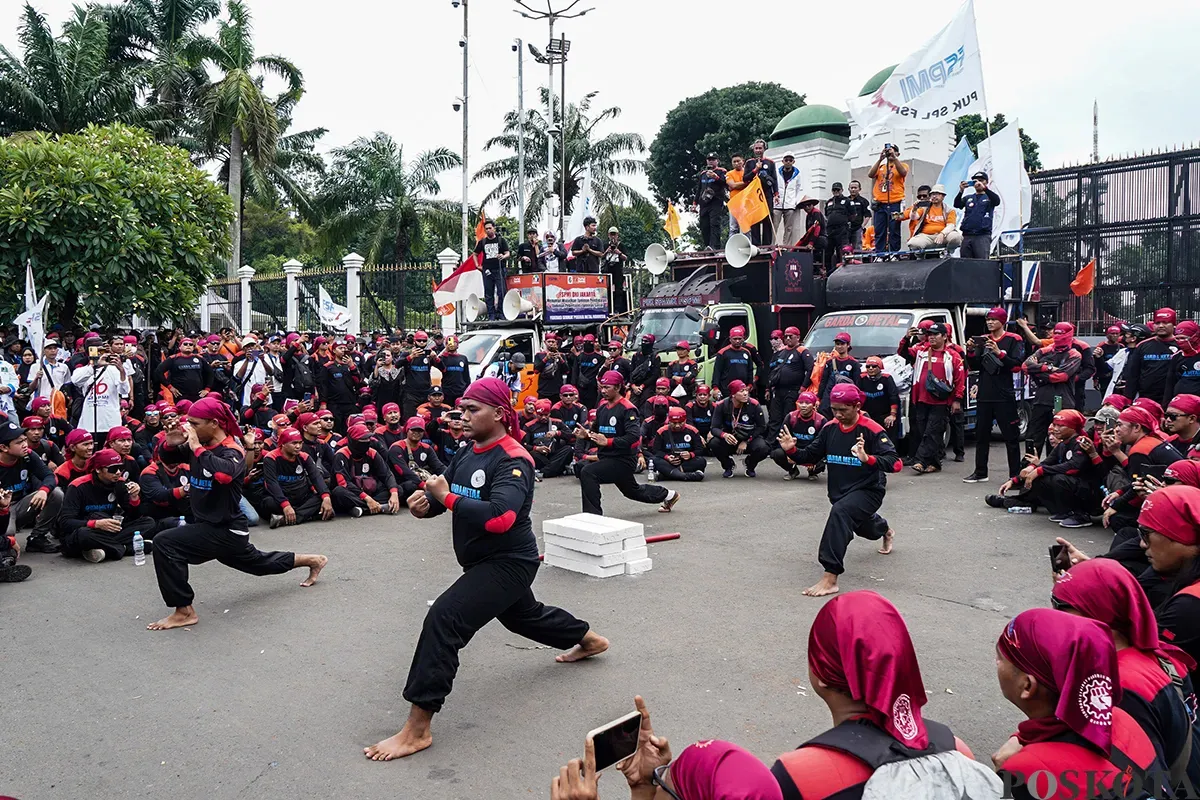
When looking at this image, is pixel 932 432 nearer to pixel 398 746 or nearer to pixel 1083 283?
pixel 1083 283

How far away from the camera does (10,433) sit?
8875 mm

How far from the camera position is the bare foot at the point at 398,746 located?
4707 millimetres

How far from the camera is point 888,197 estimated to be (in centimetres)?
1727

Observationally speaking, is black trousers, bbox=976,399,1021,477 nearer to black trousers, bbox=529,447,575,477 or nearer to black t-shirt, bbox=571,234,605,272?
black trousers, bbox=529,447,575,477

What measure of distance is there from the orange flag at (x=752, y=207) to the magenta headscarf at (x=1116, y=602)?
572 inches

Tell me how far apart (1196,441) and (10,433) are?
402 inches

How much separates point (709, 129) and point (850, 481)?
39016mm

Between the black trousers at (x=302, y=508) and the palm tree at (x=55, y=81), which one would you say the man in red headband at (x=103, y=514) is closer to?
the black trousers at (x=302, y=508)

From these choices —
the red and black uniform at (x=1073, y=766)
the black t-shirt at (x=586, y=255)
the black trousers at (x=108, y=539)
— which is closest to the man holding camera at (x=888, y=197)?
the black t-shirt at (x=586, y=255)

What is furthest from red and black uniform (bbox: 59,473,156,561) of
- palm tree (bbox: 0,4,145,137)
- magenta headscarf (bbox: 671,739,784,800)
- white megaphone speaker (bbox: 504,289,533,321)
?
palm tree (bbox: 0,4,145,137)

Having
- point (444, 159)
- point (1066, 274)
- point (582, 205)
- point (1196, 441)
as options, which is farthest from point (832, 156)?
point (1196, 441)

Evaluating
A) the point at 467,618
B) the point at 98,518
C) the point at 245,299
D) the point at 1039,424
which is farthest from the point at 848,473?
the point at 245,299

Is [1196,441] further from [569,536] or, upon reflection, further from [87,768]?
[87,768]

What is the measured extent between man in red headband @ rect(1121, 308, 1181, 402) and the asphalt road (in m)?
2.93
